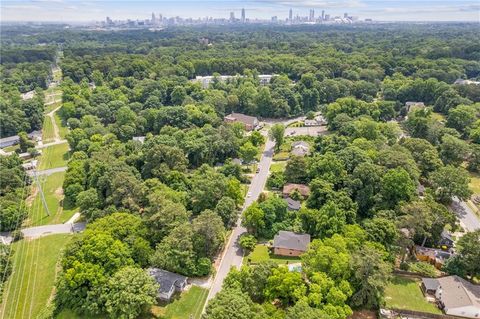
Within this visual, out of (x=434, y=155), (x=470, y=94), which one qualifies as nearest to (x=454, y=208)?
(x=434, y=155)

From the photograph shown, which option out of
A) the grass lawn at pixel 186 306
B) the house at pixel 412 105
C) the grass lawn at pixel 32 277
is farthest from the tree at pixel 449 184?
the grass lawn at pixel 32 277

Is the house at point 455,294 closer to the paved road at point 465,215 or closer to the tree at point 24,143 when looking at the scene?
the paved road at point 465,215

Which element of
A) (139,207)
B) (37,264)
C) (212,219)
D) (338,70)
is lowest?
(37,264)

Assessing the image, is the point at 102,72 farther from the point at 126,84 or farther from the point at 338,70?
the point at 338,70

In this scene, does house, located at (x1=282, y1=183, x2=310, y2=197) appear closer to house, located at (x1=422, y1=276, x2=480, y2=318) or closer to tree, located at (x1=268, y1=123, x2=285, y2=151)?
tree, located at (x1=268, y1=123, x2=285, y2=151)

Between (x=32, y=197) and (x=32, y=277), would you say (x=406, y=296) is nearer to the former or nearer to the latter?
(x=32, y=277)

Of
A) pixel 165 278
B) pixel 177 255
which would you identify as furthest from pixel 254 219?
pixel 165 278
